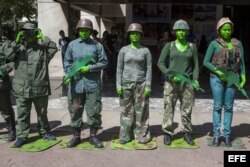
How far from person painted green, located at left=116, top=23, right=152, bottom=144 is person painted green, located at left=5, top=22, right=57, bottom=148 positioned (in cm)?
115

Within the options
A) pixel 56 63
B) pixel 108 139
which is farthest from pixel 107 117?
pixel 56 63

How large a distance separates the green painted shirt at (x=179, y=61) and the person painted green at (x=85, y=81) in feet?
2.99

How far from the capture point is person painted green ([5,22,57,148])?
21.4 ft

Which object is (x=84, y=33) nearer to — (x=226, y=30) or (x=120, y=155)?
(x=120, y=155)

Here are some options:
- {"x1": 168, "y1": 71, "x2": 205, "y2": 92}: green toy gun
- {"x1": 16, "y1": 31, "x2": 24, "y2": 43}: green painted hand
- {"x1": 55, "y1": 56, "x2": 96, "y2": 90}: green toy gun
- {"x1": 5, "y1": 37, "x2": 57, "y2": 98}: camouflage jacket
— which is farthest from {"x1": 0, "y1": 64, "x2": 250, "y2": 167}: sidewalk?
{"x1": 16, "y1": 31, "x2": 24, "y2": 43}: green painted hand

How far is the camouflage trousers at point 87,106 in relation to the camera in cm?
656

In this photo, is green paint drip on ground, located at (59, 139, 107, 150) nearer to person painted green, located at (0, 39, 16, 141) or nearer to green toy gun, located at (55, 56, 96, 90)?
person painted green, located at (0, 39, 16, 141)

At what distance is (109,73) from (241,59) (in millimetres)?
8953

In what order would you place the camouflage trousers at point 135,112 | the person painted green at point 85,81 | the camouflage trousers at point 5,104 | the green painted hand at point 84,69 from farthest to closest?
the camouflage trousers at point 5,104, the camouflage trousers at point 135,112, the person painted green at point 85,81, the green painted hand at point 84,69

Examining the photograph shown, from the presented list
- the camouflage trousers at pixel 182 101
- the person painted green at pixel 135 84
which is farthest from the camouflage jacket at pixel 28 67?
the camouflage trousers at pixel 182 101

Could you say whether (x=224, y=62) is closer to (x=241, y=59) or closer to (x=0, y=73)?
(x=241, y=59)

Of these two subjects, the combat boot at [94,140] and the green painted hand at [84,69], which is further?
the combat boot at [94,140]

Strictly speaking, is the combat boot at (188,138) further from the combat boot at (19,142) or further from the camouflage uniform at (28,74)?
the combat boot at (19,142)

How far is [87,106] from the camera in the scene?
6.59m
